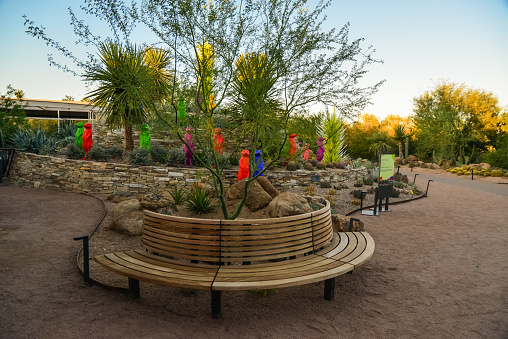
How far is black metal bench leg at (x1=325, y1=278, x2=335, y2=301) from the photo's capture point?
3.46 meters

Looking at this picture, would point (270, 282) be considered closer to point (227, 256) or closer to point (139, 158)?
point (227, 256)

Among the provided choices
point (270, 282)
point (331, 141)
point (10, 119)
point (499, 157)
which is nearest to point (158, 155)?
point (331, 141)

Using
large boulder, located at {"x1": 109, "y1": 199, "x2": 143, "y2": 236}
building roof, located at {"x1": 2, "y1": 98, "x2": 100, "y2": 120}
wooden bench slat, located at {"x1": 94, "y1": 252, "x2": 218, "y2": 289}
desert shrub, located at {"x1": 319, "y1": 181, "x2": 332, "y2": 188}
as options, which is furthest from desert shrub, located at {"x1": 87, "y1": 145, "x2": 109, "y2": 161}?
building roof, located at {"x1": 2, "y1": 98, "x2": 100, "y2": 120}

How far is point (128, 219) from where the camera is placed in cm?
Result: 583

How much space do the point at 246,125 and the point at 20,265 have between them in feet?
11.3

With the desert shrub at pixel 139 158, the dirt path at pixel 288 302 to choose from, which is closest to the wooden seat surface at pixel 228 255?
the dirt path at pixel 288 302

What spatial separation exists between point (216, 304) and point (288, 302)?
82cm

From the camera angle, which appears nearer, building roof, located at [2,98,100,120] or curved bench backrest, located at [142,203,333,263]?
curved bench backrest, located at [142,203,333,263]

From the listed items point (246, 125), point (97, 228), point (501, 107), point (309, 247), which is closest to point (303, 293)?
point (309, 247)

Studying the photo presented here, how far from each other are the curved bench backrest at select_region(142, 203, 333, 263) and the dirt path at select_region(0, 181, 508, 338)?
0.49 metres

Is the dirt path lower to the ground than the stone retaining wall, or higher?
lower

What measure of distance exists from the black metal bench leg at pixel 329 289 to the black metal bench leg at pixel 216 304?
117 cm

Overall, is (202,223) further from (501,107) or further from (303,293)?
(501,107)

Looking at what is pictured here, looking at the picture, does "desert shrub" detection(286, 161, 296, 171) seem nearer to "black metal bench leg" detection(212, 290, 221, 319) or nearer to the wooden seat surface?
the wooden seat surface
